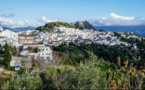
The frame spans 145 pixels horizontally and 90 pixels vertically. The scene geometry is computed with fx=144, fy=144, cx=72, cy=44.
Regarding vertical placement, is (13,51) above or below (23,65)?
above

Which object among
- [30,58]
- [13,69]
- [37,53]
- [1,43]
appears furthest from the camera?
[1,43]

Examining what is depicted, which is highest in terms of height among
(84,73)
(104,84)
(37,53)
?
(84,73)

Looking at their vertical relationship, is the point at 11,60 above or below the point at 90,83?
below

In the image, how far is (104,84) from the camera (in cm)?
873

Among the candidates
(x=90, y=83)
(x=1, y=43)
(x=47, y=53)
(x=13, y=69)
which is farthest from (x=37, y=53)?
(x=90, y=83)

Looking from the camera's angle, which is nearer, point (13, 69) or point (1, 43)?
point (13, 69)

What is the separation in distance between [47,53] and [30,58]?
4.39 m

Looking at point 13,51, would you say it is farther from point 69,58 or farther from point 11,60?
point 69,58

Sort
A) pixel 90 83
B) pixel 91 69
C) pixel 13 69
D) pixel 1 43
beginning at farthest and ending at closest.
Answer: pixel 1 43 → pixel 13 69 → pixel 91 69 → pixel 90 83

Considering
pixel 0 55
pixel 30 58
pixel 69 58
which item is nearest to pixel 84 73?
pixel 30 58

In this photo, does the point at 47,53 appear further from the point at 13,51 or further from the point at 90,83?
the point at 90,83

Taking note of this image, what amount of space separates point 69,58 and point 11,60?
12.8 m

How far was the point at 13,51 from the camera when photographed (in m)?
31.8

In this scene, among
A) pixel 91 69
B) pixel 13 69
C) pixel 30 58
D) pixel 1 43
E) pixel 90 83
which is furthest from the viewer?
pixel 1 43
